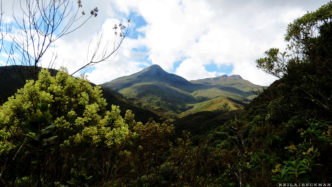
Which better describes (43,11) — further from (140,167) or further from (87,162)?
(140,167)

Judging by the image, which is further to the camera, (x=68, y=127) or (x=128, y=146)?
(x=128, y=146)

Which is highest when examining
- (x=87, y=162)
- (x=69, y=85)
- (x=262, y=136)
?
(x=69, y=85)

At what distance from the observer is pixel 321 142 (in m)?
3.91

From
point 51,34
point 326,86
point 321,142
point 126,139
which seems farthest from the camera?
point 326,86

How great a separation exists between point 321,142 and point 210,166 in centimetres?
337

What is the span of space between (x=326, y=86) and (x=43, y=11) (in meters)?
9.37

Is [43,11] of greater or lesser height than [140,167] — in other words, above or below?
above

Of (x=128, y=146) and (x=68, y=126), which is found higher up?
(x=68, y=126)

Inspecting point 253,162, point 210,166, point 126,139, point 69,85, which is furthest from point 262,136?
point 69,85

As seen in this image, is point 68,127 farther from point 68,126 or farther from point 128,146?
point 128,146

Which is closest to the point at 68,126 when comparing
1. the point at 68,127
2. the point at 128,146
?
the point at 68,127

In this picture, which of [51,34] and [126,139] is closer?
[51,34]

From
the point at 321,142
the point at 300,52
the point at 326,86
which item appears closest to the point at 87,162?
the point at 321,142

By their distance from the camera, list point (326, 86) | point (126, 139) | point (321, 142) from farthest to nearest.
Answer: point (326, 86), point (126, 139), point (321, 142)
